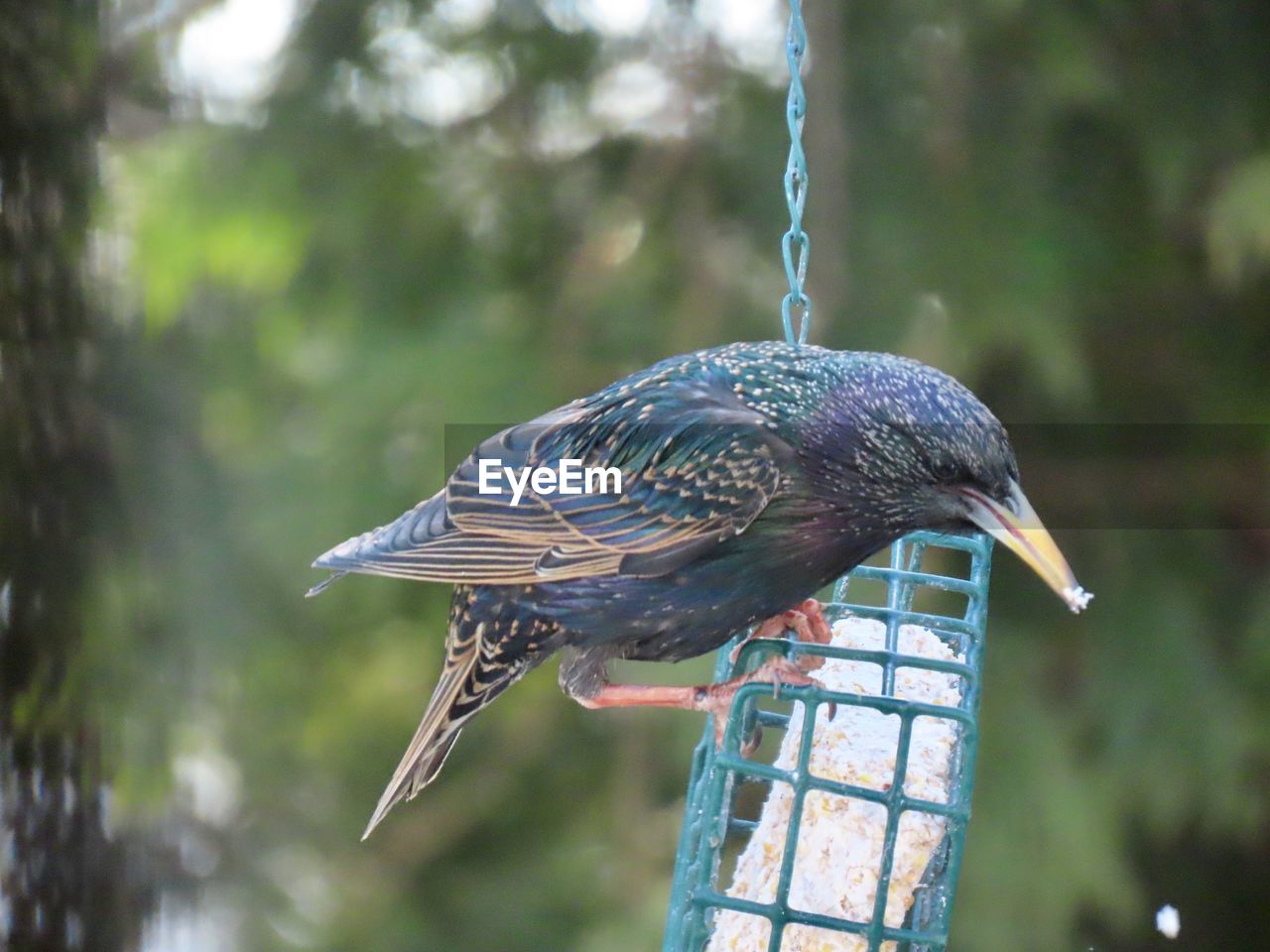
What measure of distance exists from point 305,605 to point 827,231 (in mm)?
2160

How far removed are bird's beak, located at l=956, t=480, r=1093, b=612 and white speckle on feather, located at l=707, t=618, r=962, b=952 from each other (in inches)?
14.5

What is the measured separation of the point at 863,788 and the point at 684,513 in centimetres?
56

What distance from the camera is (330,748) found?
551cm

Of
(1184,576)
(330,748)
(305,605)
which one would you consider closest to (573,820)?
(330,748)

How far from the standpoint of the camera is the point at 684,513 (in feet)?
8.48

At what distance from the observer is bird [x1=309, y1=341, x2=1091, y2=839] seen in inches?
98.6

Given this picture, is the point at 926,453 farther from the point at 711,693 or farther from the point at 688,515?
the point at 711,693

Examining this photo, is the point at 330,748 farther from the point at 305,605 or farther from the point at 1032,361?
the point at 1032,361

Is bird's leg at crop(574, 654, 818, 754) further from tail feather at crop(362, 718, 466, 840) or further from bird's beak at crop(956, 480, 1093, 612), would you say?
bird's beak at crop(956, 480, 1093, 612)

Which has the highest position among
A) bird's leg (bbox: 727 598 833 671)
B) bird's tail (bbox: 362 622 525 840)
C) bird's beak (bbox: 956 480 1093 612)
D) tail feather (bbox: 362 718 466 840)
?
bird's beak (bbox: 956 480 1093 612)

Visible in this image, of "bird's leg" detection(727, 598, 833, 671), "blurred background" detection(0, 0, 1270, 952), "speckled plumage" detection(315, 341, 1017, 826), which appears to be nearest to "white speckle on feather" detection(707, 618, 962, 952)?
"bird's leg" detection(727, 598, 833, 671)

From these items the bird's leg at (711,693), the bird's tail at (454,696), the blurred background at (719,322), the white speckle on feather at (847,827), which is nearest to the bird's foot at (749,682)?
the bird's leg at (711,693)

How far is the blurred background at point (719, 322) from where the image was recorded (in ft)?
14.7

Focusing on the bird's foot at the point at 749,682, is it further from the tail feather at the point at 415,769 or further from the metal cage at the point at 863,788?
the tail feather at the point at 415,769
